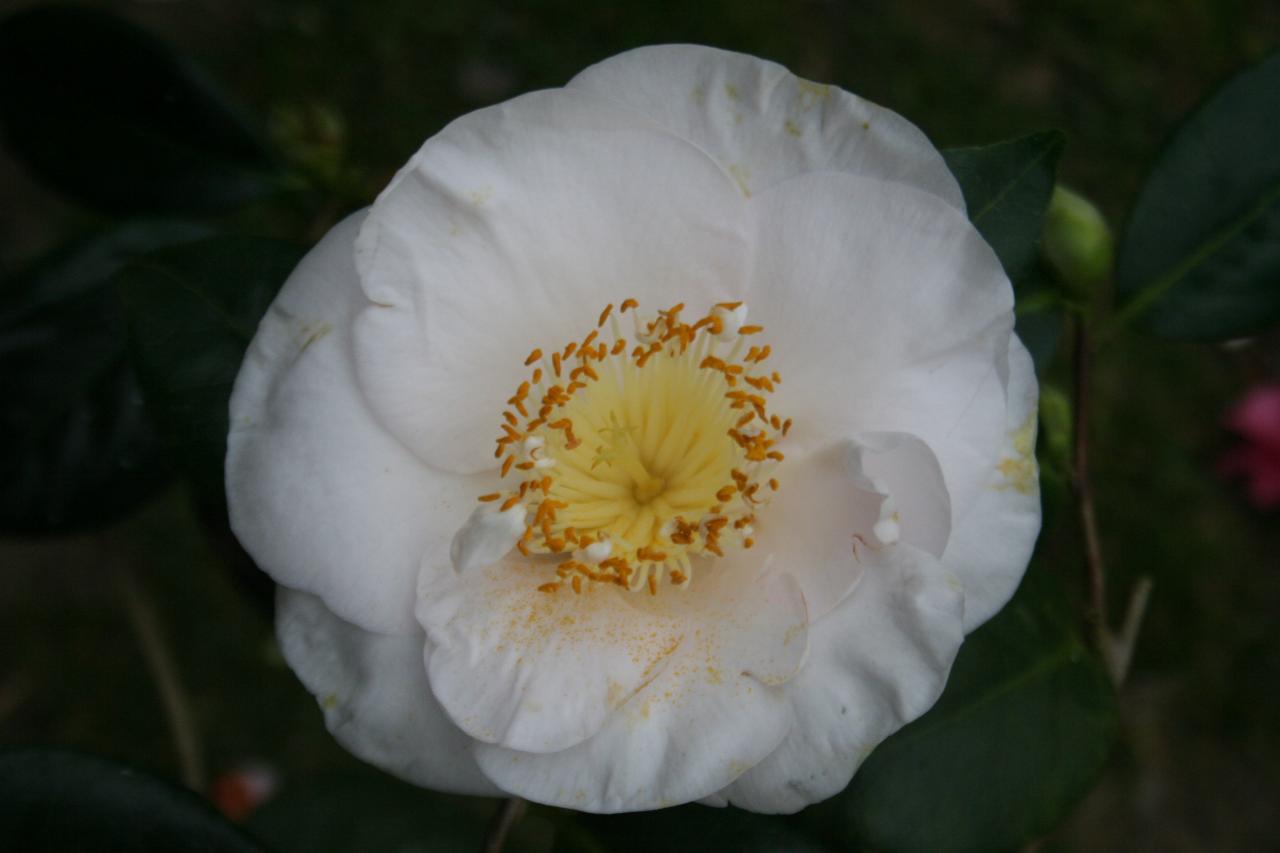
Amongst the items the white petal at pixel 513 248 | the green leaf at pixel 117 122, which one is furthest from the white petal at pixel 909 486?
the green leaf at pixel 117 122

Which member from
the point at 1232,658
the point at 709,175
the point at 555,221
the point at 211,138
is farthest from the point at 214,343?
the point at 1232,658

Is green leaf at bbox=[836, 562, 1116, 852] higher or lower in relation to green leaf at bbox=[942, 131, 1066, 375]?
lower

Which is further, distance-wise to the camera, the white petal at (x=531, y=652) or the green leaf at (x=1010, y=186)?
the green leaf at (x=1010, y=186)

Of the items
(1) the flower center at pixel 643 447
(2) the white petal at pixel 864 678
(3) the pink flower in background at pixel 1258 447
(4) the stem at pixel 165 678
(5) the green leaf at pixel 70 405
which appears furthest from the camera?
(3) the pink flower in background at pixel 1258 447

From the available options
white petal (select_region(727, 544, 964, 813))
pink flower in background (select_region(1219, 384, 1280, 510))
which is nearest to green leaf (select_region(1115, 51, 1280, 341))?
white petal (select_region(727, 544, 964, 813))

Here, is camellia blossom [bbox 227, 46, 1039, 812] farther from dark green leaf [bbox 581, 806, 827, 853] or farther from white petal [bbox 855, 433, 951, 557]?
dark green leaf [bbox 581, 806, 827, 853]

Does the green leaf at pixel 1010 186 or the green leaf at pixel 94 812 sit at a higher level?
the green leaf at pixel 1010 186

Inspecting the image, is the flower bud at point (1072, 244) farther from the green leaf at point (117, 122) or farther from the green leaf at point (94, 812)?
the green leaf at point (117, 122)
